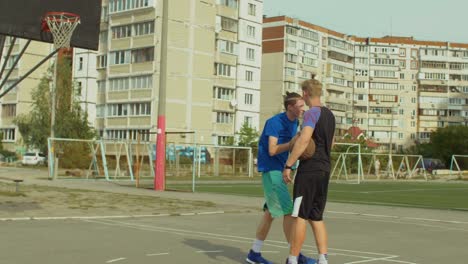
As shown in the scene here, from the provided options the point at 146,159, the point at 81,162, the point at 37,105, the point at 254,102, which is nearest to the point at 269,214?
the point at 146,159

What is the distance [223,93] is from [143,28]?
1198cm

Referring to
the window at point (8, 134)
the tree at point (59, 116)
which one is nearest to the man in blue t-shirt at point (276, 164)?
the tree at point (59, 116)

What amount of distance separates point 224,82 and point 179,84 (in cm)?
740

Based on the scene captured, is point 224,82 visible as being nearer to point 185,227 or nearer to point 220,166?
point 220,166

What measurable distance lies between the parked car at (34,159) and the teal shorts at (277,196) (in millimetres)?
55507

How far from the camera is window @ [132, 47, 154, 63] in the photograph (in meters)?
67.1

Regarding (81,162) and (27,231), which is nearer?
(27,231)

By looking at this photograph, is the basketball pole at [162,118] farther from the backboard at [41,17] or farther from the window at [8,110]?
the window at [8,110]

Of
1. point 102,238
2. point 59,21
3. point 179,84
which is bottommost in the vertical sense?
point 102,238

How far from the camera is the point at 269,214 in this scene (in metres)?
8.34

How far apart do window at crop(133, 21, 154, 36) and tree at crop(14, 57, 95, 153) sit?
8.56 m

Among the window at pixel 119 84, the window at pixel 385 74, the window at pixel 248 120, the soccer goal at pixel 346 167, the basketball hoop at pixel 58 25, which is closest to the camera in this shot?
the basketball hoop at pixel 58 25

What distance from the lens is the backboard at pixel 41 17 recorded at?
53.5 feet

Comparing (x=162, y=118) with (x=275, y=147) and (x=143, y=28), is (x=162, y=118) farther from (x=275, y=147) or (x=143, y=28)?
(x=143, y=28)
